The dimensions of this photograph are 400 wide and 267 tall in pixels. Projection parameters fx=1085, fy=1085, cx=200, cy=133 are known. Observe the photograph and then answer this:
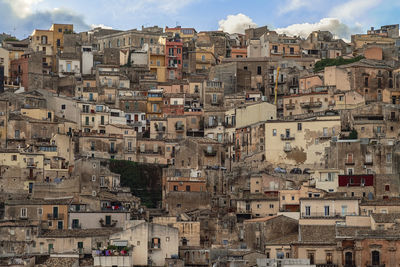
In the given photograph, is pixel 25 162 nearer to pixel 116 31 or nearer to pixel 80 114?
pixel 80 114

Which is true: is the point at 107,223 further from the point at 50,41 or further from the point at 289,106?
the point at 50,41

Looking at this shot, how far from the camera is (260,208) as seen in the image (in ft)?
268

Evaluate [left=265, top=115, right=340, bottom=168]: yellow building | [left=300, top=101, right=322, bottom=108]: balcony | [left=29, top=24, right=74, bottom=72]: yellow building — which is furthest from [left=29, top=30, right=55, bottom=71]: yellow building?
[left=265, top=115, right=340, bottom=168]: yellow building

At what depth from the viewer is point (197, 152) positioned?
93.3 m

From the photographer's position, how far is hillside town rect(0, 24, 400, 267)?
71438mm

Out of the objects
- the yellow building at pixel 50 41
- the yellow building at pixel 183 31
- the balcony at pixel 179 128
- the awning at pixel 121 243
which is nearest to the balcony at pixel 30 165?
the balcony at pixel 179 128

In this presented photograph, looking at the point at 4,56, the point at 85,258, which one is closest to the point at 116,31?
the point at 4,56

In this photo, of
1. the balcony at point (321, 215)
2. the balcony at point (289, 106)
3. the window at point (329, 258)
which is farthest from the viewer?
the balcony at point (289, 106)

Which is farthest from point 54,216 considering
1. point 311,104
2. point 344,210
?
point 311,104

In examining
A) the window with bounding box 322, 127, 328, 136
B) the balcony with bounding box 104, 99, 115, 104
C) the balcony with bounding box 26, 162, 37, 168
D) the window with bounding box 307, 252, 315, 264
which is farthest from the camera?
the balcony with bounding box 104, 99, 115, 104

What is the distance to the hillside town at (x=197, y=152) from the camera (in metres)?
71.4

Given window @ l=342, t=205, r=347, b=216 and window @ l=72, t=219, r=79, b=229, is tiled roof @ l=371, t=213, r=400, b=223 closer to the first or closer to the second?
window @ l=342, t=205, r=347, b=216

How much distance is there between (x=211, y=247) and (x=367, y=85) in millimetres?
34645

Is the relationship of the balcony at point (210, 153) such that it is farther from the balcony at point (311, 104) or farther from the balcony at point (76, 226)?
the balcony at point (76, 226)
